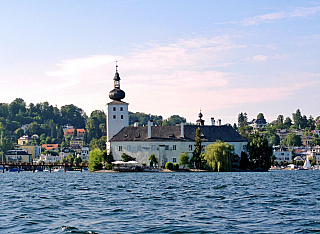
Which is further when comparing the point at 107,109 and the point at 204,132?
the point at 107,109

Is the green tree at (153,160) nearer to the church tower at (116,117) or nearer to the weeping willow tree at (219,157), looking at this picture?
the weeping willow tree at (219,157)

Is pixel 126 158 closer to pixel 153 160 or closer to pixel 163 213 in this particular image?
pixel 153 160

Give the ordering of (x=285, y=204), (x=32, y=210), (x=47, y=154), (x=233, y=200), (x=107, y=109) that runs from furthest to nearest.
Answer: (x=47, y=154) < (x=107, y=109) < (x=233, y=200) < (x=285, y=204) < (x=32, y=210)

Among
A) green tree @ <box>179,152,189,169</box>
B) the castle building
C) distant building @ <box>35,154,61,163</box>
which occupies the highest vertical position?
the castle building

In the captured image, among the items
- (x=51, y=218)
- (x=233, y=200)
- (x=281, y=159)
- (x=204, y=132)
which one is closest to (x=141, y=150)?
(x=204, y=132)

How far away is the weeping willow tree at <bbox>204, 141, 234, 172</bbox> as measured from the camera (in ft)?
270

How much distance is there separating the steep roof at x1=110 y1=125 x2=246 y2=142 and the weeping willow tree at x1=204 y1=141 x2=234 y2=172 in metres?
8.43

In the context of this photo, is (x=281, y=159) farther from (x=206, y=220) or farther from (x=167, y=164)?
(x=206, y=220)

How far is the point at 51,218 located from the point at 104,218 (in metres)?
2.24

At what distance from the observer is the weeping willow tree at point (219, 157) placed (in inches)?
3238

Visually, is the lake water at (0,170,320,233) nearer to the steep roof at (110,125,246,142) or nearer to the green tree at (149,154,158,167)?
the green tree at (149,154,158,167)

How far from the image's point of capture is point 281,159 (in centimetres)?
17575

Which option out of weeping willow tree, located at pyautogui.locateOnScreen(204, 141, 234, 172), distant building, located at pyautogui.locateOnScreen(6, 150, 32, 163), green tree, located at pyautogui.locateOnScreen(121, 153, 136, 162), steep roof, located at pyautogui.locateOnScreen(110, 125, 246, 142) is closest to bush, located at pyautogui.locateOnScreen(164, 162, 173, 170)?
steep roof, located at pyautogui.locateOnScreen(110, 125, 246, 142)

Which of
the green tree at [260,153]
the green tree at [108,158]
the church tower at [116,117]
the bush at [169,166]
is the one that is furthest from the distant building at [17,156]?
the green tree at [260,153]
